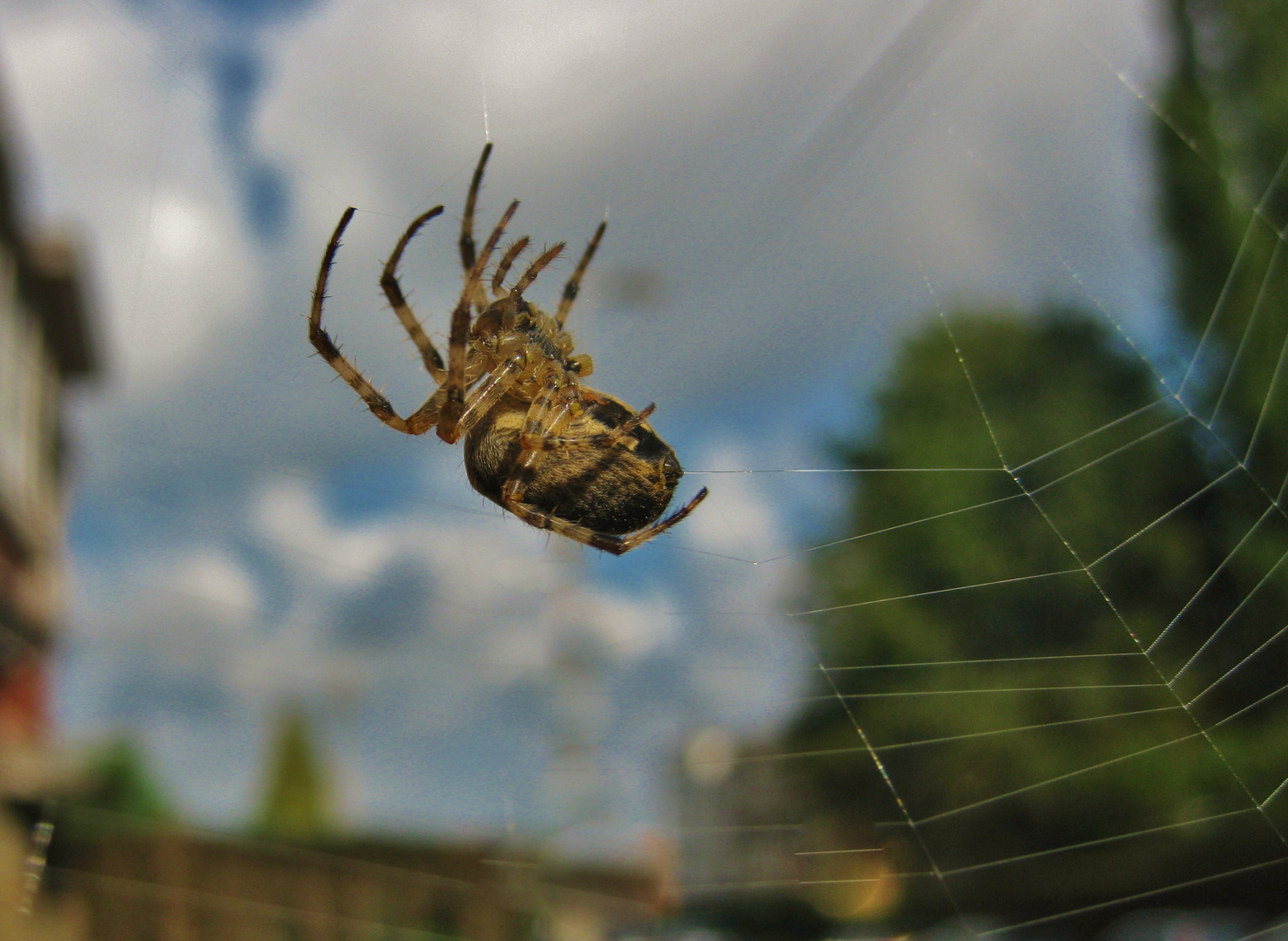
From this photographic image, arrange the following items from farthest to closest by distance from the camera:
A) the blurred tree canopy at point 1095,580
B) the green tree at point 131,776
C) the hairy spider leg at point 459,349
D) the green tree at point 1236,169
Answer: the green tree at point 131,776, the blurred tree canopy at point 1095,580, the green tree at point 1236,169, the hairy spider leg at point 459,349

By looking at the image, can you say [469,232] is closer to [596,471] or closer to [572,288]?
[572,288]

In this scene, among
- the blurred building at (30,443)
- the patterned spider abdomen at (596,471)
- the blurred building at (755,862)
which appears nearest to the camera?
the patterned spider abdomen at (596,471)

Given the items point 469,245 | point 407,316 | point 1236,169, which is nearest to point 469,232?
point 469,245

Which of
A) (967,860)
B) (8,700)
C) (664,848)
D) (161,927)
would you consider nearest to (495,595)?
(664,848)

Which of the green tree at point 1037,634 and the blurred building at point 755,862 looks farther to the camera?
the green tree at point 1037,634

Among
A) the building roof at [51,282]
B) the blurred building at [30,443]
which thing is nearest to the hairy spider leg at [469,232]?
the blurred building at [30,443]

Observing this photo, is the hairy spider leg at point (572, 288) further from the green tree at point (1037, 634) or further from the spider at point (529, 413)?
the green tree at point (1037, 634)

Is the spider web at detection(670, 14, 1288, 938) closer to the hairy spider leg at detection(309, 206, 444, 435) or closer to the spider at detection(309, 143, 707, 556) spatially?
the spider at detection(309, 143, 707, 556)
